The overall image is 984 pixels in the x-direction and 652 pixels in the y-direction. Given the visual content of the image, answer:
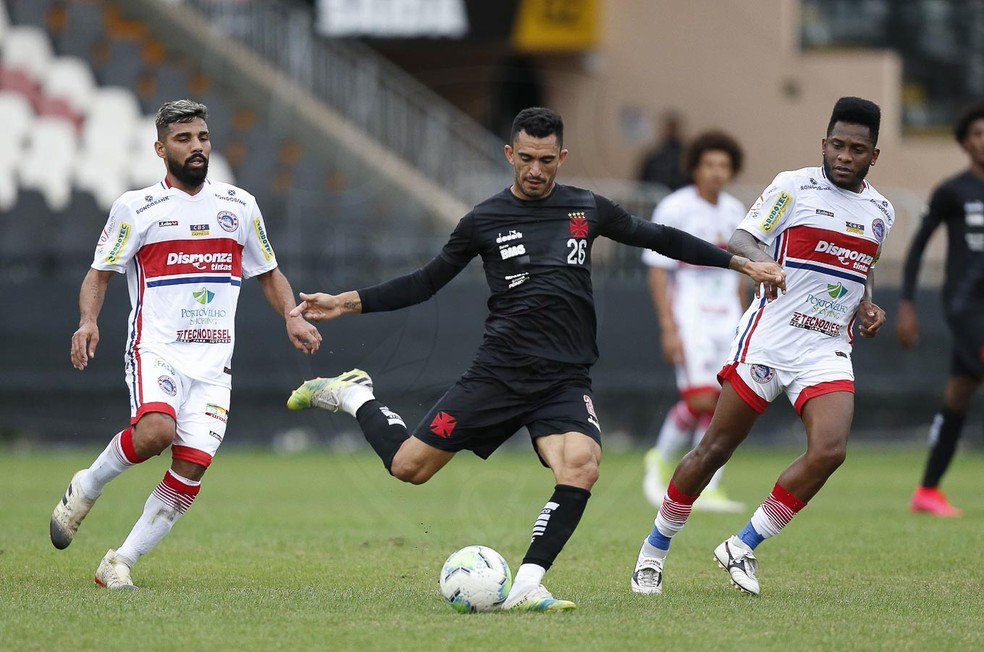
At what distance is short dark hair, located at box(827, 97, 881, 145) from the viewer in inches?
302

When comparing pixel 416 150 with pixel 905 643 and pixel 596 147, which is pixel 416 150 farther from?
pixel 905 643

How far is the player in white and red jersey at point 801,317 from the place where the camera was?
25.4 feet

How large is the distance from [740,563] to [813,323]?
1339 mm

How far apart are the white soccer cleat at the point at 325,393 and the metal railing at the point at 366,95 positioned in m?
14.1

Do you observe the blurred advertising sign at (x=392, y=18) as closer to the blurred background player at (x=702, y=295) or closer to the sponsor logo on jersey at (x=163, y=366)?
the blurred background player at (x=702, y=295)

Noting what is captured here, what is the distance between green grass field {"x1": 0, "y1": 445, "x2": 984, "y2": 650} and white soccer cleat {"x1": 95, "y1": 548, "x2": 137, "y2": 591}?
90mm

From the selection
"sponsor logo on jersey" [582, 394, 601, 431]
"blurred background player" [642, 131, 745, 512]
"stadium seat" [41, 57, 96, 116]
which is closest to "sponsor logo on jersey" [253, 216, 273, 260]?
"sponsor logo on jersey" [582, 394, 601, 431]

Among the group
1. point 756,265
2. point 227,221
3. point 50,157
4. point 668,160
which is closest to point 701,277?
point 756,265

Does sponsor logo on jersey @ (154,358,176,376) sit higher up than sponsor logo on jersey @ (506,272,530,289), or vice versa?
sponsor logo on jersey @ (506,272,530,289)

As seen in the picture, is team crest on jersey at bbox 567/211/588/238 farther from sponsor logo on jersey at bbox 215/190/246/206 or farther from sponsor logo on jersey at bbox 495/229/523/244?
sponsor logo on jersey at bbox 215/190/246/206

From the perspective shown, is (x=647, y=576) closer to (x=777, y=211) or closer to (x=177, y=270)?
(x=777, y=211)

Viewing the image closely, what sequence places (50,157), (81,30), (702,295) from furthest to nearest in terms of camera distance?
1. (81,30)
2. (50,157)
3. (702,295)

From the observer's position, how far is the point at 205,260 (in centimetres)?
798

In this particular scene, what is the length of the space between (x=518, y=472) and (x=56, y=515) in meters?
8.09
